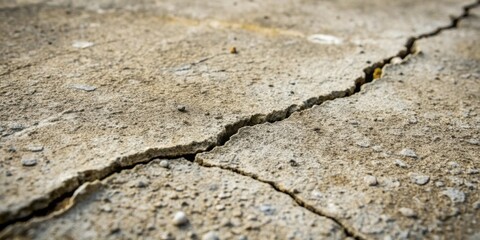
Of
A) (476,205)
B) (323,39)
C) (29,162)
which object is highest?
(323,39)

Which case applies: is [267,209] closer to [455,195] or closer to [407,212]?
[407,212]

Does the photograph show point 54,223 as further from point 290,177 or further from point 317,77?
point 317,77

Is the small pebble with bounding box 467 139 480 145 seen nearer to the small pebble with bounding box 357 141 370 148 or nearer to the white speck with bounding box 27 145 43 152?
the small pebble with bounding box 357 141 370 148

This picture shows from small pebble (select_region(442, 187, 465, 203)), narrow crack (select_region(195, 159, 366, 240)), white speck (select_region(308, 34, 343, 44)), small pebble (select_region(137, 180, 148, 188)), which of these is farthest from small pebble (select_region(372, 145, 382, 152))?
white speck (select_region(308, 34, 343, 44))

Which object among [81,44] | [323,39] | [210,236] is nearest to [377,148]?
[210,236]

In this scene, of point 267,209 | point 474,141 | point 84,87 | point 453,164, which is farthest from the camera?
point 84,87

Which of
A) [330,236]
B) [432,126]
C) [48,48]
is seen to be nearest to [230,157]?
[330,236]

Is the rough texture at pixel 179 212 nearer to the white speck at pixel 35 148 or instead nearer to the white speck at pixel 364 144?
the white speck at pixel 35 148

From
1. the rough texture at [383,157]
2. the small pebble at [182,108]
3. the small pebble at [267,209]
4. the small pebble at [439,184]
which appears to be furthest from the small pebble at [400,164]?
the small pebble at [182,108]
